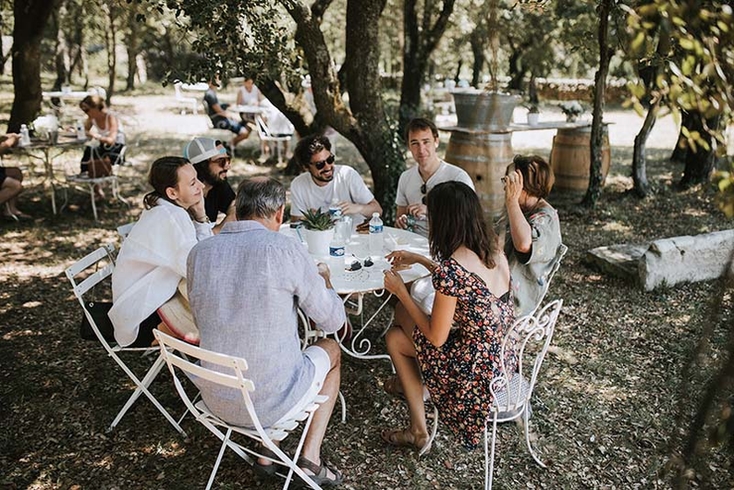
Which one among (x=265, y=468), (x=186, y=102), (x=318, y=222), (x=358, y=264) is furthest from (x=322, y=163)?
(x=186, y=102)

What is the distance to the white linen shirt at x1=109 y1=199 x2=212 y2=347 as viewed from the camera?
9.37 ft

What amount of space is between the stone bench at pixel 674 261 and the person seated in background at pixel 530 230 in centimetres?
190

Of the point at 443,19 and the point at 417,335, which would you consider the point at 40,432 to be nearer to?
the point at 417,335

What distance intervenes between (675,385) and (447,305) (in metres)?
1.89

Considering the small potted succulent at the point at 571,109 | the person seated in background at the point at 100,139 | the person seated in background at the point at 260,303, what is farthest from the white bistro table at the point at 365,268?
the small potted succulent at the point at 571,109

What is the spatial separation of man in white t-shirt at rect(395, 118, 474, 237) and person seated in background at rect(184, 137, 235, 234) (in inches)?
46.5

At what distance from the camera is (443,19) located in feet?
30.2

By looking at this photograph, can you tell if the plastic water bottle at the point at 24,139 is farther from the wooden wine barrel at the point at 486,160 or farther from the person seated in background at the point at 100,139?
the wooden wine barrel at the point at 486,160

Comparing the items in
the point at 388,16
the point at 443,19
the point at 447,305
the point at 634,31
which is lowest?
the point at 447,305

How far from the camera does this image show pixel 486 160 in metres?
6.21

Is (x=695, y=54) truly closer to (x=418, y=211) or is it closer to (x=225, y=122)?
(x=418, y=211)

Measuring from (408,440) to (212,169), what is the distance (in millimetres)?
2239

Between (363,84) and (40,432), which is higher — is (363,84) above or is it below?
above

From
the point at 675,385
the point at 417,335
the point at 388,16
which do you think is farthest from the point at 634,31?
the point at 388,16
